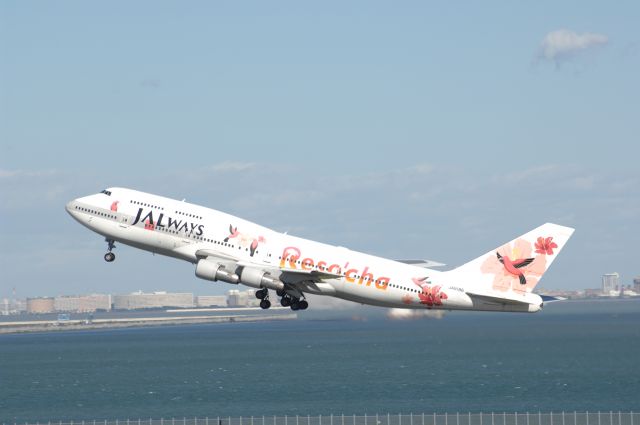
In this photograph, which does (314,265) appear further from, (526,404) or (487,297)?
(526,404)

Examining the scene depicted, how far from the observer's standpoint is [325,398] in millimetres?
190375

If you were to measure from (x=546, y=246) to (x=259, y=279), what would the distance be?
23595 millimetres

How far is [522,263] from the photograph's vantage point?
89.4 m

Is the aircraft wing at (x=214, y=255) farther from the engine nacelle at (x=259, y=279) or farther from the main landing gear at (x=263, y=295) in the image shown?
the main landing gear at (x=263, y=295)

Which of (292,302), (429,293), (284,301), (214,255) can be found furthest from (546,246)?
(214,255)

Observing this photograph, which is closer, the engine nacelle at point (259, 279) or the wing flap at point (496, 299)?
the wing flap at point (496, 299)

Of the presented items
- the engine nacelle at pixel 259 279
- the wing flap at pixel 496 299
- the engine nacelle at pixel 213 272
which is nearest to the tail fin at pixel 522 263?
the wing flap at pixel 496 299

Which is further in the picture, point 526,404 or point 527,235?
point 526,404

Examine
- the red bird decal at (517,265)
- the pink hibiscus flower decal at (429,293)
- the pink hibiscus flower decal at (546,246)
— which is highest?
the pink hibiscus flower decal at (546,246)

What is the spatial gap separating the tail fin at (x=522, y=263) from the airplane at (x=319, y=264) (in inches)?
3.2

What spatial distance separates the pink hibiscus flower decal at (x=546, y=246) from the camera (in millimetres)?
89062

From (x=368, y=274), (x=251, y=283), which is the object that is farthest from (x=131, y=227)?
(x=368, y=274)

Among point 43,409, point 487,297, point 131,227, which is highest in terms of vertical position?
point 131,227

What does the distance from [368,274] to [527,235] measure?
1357 cm
